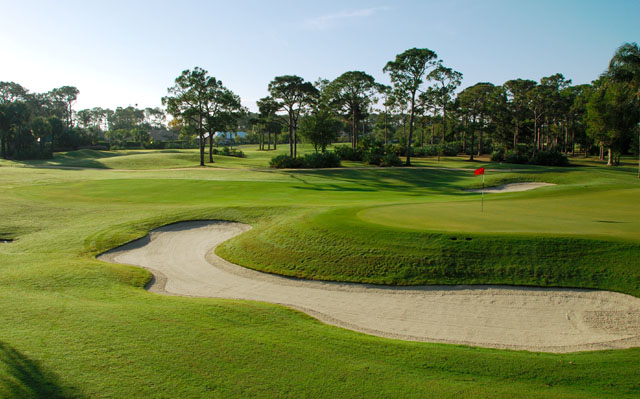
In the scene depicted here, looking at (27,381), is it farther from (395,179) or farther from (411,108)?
(411,108)

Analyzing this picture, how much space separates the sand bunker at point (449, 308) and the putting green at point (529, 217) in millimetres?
2900

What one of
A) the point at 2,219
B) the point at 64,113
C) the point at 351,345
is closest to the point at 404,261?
the point at 351,345

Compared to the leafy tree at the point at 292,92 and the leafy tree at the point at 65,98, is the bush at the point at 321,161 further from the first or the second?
the leafy tree at the point at 65,98

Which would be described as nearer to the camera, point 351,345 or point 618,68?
point 351,345

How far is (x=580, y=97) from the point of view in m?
78.0

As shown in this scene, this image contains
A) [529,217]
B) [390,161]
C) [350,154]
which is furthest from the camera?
[350,154]

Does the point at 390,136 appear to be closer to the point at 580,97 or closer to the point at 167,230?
the point at 580,97

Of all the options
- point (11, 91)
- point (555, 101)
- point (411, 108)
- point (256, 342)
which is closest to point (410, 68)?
point (411, 108)

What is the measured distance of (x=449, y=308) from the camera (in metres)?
10.6

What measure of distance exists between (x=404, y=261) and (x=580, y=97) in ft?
273

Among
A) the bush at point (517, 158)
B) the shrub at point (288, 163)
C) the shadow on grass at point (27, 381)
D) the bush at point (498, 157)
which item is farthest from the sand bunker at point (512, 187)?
the shadow on grass at point (27, 381)

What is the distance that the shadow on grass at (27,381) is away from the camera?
16.2ft

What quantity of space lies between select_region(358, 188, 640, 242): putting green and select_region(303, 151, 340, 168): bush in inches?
1309

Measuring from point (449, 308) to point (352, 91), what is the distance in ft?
219
